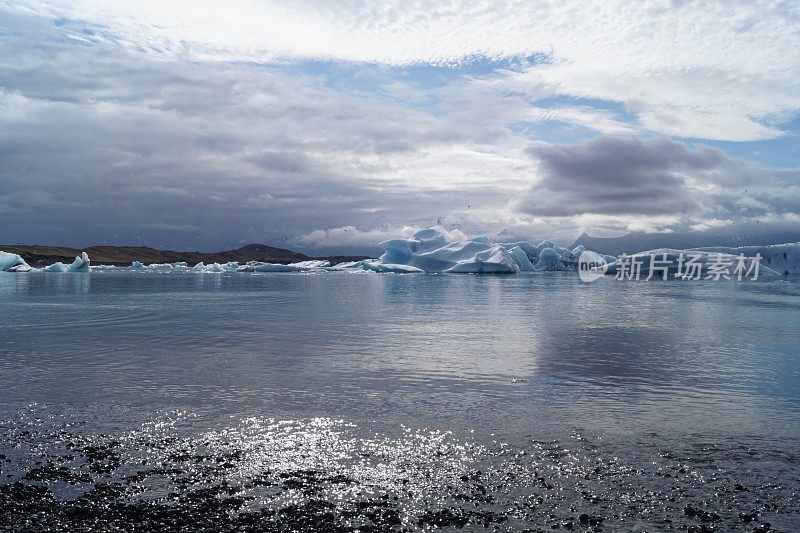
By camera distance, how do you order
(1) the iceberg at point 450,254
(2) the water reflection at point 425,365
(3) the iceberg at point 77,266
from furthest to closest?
(3) the iceberg at point 77,266 < (1) the iceberg at point 450,254 < (2) the water reflection at point 425,365

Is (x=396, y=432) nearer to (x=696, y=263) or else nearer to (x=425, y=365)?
(x=425, y=365)

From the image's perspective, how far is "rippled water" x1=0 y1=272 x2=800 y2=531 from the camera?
7.41 meters

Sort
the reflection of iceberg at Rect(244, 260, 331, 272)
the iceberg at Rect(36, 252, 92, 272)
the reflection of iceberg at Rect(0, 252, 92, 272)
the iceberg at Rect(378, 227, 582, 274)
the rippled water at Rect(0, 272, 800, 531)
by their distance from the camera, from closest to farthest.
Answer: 1. the rippled water at Rect(0, 272, 800, 531)
2. the iceberg at Rect(378, 227, 582, 274)
3. the reflection of iceberg at Rect(0, 252, 92, 272)
4. the iceberg at Rect(36, 252, 92, 272)
5. the reflection of iceberg at Rect(244, 260, 331, 272)

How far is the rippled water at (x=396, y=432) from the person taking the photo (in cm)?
741

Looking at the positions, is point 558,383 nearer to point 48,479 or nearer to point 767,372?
point 767,372

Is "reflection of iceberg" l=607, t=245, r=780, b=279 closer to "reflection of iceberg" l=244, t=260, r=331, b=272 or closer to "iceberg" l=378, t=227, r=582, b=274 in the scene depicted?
"iceberg" l=378, t=227, r=582, b=274

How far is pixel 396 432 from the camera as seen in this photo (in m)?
10.6

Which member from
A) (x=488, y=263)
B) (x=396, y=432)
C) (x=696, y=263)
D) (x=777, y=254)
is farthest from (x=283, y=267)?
(x=396, y=432)

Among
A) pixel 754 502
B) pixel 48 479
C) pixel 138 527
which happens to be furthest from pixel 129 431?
pixel 754 502

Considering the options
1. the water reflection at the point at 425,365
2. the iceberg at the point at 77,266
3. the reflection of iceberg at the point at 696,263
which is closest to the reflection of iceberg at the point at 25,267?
the iceberg at the point at 77,266

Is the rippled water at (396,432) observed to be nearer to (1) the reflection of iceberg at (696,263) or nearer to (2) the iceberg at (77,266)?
(1) the reflection of iceberg at (696,263)

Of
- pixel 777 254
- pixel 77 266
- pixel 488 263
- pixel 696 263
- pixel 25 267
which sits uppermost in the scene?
pixel 777 254

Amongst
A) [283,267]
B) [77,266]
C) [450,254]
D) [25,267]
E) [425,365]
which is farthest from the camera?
[283,267]

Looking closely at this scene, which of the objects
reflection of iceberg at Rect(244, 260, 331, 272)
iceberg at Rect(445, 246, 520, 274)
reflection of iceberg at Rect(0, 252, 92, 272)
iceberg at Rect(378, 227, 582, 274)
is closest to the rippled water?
iceberg at Rect(445, 246, 520, 274)
